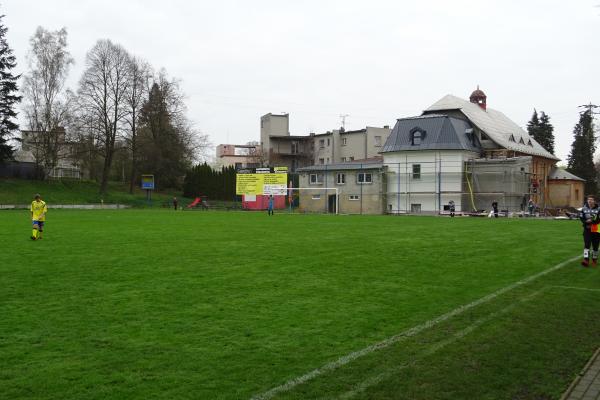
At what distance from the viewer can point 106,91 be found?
191 feet

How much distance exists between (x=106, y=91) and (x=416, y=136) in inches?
1338

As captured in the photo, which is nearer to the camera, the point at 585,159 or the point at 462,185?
the point at 462,185

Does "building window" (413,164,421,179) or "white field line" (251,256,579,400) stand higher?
"building window" (413,164,421,179)

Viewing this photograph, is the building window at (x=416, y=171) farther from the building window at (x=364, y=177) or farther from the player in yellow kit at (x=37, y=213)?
the player in yellow kit at (x=37, y=213)

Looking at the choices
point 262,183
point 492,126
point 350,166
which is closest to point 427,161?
point 350,166

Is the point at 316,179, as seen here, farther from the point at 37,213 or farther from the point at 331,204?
the point at 37,213

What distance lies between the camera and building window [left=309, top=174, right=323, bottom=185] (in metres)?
60.5

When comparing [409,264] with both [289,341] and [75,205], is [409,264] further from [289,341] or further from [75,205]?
[75,205]

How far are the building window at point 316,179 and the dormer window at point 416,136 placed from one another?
36.3 ft

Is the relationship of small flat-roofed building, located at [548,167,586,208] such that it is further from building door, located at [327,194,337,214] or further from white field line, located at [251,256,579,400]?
white field line, located at [251,256,579,400]

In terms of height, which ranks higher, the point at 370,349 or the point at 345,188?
the point at 345,188

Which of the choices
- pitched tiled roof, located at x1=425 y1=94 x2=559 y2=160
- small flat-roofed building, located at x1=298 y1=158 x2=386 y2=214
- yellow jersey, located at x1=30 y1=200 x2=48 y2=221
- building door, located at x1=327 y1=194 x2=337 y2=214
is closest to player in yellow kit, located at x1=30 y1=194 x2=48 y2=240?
yellow jersey, located at x1=30 y1=200 x2=48 y2=221

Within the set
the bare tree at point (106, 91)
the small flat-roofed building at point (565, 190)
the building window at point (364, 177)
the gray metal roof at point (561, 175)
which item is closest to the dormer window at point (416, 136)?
the building window at point (364, 177)

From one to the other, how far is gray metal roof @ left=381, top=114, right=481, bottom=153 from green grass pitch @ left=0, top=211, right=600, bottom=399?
40620mm
